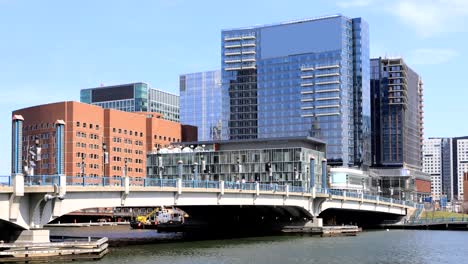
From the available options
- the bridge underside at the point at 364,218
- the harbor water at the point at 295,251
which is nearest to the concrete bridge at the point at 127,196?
the harbor water at the point at 295,251

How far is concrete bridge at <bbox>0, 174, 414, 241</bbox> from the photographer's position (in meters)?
66.8

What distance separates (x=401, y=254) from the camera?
276 feet

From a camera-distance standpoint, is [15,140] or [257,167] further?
[257,167]

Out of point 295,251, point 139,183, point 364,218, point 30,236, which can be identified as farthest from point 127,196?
point 364,218

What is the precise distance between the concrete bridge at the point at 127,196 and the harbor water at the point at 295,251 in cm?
567

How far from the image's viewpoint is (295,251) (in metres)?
85.7

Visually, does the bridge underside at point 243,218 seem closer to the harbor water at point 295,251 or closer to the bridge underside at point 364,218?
the harbor water at point 295,251

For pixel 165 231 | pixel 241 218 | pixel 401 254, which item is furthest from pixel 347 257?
pixel 165 231

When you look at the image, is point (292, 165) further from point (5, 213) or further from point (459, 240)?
point (5, 213)

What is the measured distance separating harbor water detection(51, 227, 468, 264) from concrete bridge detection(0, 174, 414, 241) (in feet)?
18.6

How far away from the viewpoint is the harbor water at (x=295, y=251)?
75.1 meters

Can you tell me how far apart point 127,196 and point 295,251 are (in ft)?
68.1

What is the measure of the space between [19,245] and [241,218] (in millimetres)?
73611

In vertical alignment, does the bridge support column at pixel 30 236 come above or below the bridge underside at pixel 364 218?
above
